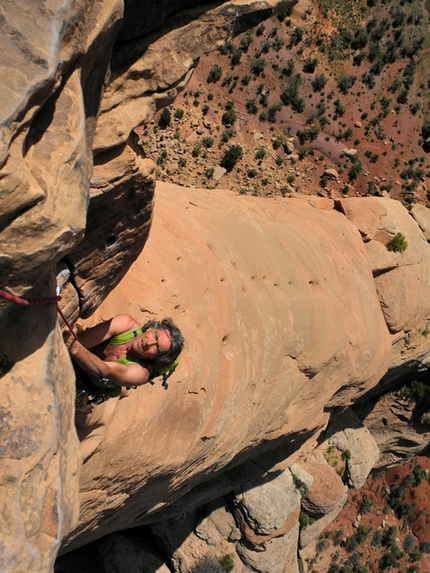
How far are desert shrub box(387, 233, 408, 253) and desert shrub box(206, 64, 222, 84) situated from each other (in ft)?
37.0

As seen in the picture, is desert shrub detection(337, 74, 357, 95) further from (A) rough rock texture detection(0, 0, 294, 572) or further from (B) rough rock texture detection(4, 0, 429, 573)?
(A) rough rock texture detection(0, 0, 294, 572)

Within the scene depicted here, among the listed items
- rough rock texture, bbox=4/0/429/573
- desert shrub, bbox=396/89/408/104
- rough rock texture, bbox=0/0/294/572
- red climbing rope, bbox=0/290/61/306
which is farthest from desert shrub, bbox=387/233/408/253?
desert shrub, bbox=396/89/408/104

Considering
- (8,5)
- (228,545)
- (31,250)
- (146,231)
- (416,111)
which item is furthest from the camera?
(416,111)

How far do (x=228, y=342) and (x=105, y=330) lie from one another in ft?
11.1

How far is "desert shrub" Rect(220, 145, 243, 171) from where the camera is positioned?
64.5ft

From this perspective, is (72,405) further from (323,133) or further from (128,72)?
(323,133)

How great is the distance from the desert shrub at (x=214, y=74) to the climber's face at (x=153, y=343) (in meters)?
18.1

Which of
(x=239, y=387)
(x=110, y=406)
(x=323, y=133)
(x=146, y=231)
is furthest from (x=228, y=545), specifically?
(x=323, y=133)

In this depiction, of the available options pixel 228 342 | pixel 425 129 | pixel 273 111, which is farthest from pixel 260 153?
pixel 228 342

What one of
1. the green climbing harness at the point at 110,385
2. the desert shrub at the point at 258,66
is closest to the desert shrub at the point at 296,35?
the desert shrub at the point at 258,66

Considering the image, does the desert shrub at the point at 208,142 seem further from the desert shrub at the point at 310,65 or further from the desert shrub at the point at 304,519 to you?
the desert shrub at the point at 304,519

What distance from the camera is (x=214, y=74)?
21.1m

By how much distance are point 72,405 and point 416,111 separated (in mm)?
24918

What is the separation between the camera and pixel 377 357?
12.8 m
